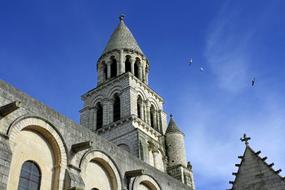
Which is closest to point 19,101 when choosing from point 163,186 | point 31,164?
point 31,164

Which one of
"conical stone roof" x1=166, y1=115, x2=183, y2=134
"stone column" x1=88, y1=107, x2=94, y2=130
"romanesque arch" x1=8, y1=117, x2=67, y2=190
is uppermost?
"stone column" x1=88, y1=107, x2=94, y2=130

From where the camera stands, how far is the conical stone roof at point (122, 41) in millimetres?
35562

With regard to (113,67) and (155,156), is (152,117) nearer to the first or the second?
(155,156)

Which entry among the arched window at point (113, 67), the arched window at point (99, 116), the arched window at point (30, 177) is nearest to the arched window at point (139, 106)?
the arched window at point (99, 116)

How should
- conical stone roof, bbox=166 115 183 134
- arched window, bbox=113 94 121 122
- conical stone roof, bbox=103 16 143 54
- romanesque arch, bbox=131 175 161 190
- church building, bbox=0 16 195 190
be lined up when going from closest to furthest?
church building, bbox=0 16 195 190 → romanesque arch, bbox=131 175 161 190 → arched window, bbox=113 94 121 122 → conical stone roof, bbox=166 115 183 134 → conical stone roof, bbox=103 16 143 54

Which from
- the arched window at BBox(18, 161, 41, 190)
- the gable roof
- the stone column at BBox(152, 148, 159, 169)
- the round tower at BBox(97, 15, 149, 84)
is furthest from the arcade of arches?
the round tower at BBox(97, 15, 149, 84)

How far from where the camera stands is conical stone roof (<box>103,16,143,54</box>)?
117 feet

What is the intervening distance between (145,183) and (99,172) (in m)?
2.93

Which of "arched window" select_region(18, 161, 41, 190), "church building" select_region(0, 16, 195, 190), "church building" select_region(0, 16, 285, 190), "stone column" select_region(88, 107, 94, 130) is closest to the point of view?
"church building" select_region(0, 16, 195, 190)

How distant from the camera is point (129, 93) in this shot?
31.2 m

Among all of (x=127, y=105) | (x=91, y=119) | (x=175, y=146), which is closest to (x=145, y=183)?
(x=127, y=105)

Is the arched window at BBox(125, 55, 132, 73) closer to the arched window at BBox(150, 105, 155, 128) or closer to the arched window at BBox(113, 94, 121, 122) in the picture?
the arched window at BBox(113, 94, 121, 122)

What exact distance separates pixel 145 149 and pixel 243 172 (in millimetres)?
12619

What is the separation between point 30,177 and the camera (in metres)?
12.2
